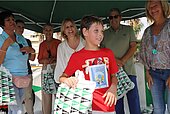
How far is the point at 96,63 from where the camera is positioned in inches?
Answer: 69.8

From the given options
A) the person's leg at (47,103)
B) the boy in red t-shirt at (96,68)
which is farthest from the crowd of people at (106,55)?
the person's leg at (47,103)

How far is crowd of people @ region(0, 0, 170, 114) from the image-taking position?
1788 millimetres

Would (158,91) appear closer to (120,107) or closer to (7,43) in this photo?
(120,107)

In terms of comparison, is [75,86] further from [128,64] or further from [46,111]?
[46,111]

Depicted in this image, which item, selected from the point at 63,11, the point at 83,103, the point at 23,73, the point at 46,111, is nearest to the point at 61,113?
the point at 83,103

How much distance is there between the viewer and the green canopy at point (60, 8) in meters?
3.59

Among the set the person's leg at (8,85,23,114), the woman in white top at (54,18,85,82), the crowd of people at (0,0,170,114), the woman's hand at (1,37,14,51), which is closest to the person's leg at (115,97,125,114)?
the crowd of people at (0,0,170,114)

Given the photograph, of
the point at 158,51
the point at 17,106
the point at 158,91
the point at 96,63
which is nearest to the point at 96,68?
the point at 96,63

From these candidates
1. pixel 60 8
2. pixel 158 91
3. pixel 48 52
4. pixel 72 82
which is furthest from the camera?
pixel 60 8

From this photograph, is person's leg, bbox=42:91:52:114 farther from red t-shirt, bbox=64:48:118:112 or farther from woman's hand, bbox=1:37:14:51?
red t-shirt, bbox=64:48:118:112

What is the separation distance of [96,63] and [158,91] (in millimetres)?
813

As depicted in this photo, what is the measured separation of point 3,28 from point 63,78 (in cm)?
108

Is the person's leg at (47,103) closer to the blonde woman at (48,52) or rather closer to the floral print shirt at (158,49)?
the blonde woman at (48,52)

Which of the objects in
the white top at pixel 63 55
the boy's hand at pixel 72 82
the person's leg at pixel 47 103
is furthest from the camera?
the person's leg at pixel 47 103
